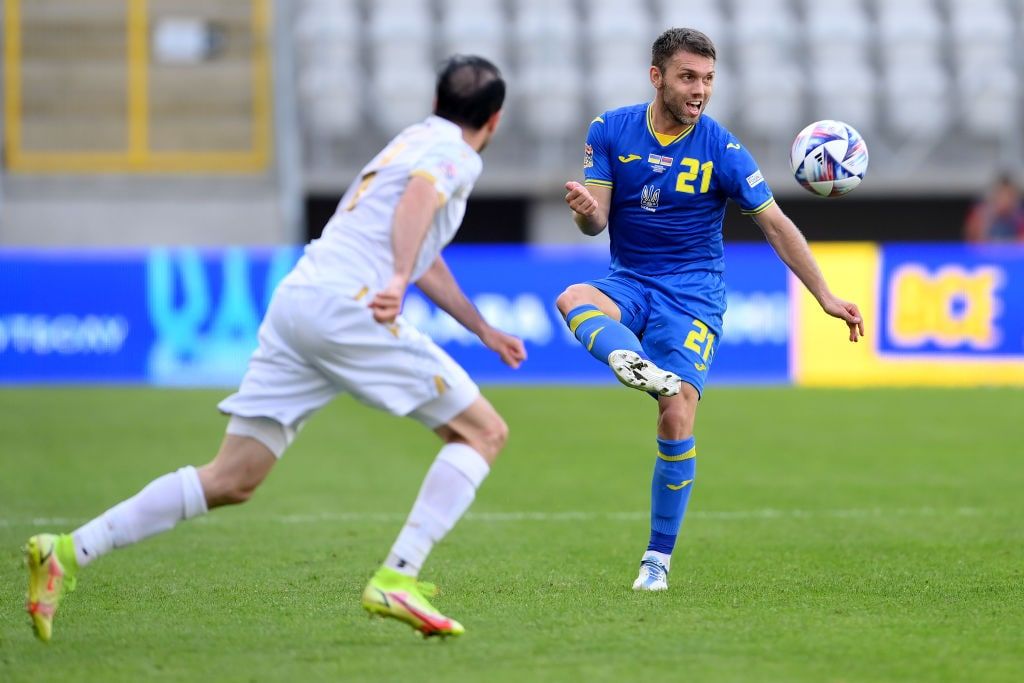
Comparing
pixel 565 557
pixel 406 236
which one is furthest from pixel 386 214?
pixel 565 557

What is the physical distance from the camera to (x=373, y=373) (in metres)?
5.00

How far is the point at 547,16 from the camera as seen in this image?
2273 cm

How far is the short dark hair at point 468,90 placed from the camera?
506cm

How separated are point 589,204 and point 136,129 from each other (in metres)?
16.9

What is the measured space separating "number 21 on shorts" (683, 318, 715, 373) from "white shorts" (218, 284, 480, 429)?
5.16ft

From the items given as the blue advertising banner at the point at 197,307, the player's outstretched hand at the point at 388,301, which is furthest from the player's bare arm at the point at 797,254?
the blue advertising banner at the point at 197,307

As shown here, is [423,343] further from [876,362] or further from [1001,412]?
[876,362]

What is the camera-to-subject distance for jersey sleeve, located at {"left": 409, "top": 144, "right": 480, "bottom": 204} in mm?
4930

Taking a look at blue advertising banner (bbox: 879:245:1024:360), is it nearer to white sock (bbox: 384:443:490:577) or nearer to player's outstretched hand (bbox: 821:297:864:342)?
player's outstretched hand (bbox: 821:297:864:342)

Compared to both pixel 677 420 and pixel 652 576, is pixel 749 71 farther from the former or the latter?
pixel 652 576

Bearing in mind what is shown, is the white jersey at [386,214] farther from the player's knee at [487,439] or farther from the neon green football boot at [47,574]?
the neon green football boot at [47,574]

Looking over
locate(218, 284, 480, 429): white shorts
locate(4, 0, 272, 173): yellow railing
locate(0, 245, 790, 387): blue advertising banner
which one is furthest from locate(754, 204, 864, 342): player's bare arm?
locate(4, 0, 272, 173): yellow railing

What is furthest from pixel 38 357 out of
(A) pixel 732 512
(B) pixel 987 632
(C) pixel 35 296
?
(B) pixel 987 632

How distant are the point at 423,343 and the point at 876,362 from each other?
1275 cm
